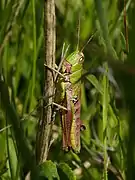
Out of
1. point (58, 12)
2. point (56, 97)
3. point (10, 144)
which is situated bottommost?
point (10, 144)

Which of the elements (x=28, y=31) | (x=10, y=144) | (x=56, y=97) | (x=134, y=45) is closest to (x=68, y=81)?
(x=56, y=97)

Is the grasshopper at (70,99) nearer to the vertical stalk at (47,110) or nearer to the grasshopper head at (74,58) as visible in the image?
the grasshopper head at (74,58)

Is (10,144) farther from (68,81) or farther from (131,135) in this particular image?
(131,135)

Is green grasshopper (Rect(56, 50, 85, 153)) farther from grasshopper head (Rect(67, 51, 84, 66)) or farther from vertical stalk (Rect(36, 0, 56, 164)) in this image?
vertical stalk (Rect(36, 0, 56, 164))

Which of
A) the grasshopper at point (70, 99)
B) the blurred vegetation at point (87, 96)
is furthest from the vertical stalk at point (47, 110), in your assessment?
the grasshopper at point (70, 99)

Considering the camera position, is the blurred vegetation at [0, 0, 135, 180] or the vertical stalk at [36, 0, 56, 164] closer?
the blurred vegetation at [0, 0, 135, 180]

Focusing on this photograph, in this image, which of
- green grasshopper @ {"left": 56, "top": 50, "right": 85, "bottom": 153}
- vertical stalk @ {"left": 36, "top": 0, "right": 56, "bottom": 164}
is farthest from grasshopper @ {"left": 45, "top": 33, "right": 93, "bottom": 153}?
vertical stalk @ {"left": 36, "top": 0, "right": 56, "bottom": 164}
